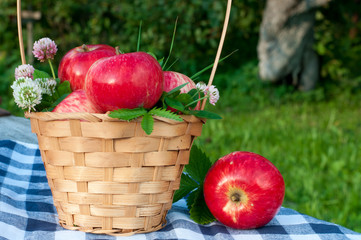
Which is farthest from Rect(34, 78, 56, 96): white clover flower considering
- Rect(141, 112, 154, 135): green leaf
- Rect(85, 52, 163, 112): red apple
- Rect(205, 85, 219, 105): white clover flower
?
Rect(205, 85, 219, 105): white clover flower

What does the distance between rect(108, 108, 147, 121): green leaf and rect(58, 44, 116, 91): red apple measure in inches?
9.7

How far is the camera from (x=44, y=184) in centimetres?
140

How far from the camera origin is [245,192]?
42.0 inches

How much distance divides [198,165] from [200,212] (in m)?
0.14

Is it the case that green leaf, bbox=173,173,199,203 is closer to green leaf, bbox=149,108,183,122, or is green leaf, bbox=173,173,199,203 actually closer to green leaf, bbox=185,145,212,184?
green leaf, bbox=185,145,212,184

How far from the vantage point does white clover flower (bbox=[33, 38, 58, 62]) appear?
1.13 meters

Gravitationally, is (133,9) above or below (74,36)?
above

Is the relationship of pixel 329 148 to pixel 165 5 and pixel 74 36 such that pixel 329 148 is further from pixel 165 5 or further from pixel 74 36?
pixel 74 36

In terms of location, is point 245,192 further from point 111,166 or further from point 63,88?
point 63,88

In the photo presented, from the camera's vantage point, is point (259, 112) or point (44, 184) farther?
point (259, 112)

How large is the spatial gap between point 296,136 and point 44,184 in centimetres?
274

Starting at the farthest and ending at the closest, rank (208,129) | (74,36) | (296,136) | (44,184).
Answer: (74,36)
(208,129)
(296,136)
(44,184)

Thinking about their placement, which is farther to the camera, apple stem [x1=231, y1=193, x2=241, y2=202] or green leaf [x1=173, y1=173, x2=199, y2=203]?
green leaf [x1=173, y1=173, x2=199, y2=203]

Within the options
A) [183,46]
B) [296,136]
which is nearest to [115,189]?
[296,136]
